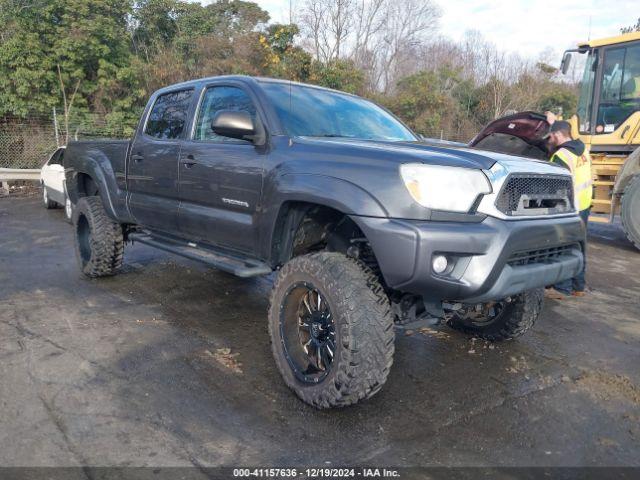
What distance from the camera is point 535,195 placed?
3.02m

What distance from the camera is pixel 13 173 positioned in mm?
13562

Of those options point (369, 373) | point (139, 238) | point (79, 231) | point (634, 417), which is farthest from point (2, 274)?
point (634, 417)

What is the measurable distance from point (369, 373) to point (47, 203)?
10742mm

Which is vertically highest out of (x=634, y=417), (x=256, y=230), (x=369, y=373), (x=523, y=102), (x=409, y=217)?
(x=523, y=102)

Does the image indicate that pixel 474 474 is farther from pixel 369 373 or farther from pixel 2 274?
pixel 2 274

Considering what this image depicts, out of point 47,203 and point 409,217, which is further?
point 47,203

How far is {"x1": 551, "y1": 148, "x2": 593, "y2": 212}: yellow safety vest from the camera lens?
5.07 metres

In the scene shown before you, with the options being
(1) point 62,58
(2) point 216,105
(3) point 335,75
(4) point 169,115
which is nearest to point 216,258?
(2) point 216,105

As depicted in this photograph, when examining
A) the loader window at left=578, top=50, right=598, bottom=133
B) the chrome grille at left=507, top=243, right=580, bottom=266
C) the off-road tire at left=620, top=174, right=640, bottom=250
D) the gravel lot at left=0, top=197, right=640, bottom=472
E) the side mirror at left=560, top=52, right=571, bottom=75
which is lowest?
the gravel lot at left=0, top=197, right=640, bottom=472

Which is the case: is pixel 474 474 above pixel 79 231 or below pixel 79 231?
below

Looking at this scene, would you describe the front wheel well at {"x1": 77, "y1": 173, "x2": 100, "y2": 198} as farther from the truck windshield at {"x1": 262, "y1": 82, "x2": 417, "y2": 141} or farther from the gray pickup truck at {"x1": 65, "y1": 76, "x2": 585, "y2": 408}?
the truck windshield at {"x1": 262, "y1": 82, "x2": 417, "y2": 141}

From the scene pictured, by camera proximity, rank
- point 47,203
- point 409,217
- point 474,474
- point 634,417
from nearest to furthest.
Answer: point 474,474, point 409,217, point 634,417, point 47,203

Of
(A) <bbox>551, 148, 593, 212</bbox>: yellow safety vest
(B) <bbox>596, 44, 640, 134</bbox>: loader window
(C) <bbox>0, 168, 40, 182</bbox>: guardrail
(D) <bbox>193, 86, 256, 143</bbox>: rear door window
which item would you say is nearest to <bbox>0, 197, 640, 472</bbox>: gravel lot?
(A) <bbox>551, 148, 593, 212</bbox>: yellow safety vest

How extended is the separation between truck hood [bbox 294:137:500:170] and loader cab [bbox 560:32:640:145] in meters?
6.85
